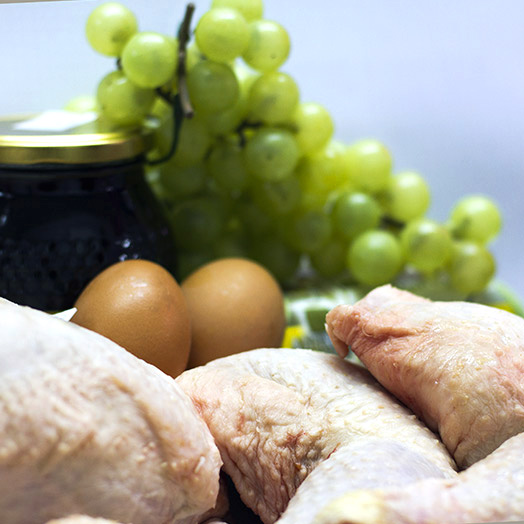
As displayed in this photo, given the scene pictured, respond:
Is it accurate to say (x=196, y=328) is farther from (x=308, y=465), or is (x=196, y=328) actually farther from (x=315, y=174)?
(x=315, y=174)

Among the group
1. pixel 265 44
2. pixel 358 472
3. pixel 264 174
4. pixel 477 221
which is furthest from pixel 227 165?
pixel 358 472

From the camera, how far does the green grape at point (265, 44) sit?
76 centimetres

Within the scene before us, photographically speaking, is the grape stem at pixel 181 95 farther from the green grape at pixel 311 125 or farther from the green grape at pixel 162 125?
the green grape at pixel 311 125

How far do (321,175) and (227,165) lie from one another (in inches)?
4.9

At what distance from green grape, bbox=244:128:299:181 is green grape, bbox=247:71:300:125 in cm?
2

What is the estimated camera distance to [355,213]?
90 centimetres

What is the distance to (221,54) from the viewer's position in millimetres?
725

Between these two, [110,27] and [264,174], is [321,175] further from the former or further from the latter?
[110,27]

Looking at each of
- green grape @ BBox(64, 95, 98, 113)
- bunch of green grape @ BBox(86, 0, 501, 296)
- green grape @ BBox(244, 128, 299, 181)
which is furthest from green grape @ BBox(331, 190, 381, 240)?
green grape @ BBox(64, 95, 98, 113)

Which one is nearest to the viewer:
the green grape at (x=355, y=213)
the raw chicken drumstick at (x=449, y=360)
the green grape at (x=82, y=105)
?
the raw chicken drumstick at (x=449, y=360)

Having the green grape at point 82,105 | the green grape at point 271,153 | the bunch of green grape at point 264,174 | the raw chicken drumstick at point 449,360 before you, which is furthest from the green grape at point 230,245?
the raw chicken drumstick at point 449,360

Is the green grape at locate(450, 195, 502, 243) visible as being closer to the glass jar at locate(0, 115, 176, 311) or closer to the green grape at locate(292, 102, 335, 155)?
the green grape at locate(292, 102, 335, 155)

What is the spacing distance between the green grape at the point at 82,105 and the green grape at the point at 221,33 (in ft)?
0.49

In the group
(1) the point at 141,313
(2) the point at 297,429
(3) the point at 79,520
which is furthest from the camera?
(1) the point at 141,313
